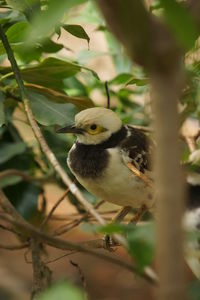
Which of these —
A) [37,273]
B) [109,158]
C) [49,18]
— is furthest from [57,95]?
[49,18]

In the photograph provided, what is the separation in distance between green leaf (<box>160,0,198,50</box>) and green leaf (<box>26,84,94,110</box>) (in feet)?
4.21

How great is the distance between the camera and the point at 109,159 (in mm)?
1861

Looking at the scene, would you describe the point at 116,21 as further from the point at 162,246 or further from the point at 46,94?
the point at 46,94

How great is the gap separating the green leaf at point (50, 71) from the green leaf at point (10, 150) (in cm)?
34

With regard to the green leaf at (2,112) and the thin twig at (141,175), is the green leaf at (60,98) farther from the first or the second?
the thin twig at (141,175)

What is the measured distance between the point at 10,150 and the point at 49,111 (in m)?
A: 0.51

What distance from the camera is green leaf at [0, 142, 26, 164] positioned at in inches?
88.7

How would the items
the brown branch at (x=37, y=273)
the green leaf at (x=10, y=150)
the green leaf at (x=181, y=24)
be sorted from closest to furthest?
the green leaf at (x=181, y=24) → the brown branch at (x=37, y=273) → the green leaf at (x=10, y=150)

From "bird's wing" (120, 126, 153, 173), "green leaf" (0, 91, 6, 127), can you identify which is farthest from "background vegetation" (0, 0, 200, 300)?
"bird's wing" (120, 126, 153, 173)

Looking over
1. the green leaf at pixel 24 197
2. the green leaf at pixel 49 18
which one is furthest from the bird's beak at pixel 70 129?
the green leaf at pixel 49 18

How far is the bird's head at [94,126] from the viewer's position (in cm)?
185

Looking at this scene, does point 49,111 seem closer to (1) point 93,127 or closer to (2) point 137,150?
(1) point 93,127

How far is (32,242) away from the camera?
1.94 metres

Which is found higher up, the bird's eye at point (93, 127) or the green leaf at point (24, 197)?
the bird's eye at point (93, 127)
